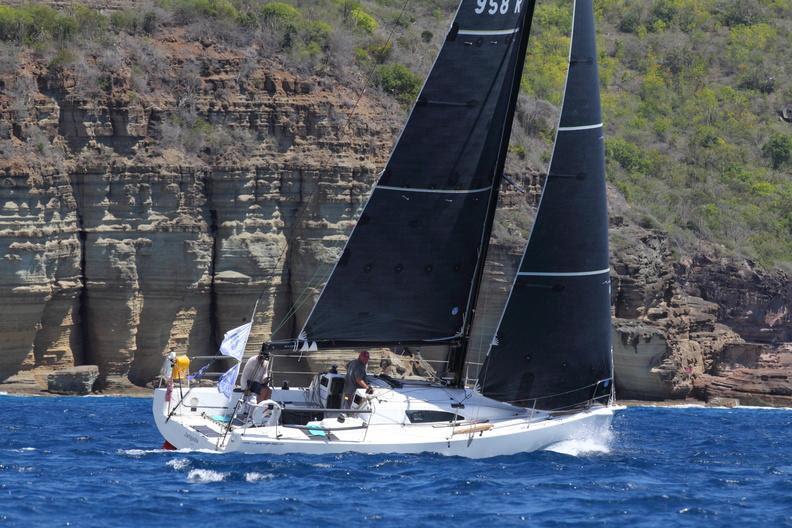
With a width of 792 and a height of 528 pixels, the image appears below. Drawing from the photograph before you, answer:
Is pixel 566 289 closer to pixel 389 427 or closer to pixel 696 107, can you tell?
pixel 389 427

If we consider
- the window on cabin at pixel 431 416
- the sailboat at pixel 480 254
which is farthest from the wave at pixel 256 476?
the sailboat at pixel 480 254

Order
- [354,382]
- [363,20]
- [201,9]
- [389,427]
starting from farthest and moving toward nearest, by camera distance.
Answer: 1. [363,20]
2. [201,9]
3. [354,382]
4. [389,427]

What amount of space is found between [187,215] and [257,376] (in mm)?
19009

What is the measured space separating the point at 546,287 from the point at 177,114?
22313 mm

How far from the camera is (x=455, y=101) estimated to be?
29609 mm

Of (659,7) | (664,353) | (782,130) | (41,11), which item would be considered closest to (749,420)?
(664,353)

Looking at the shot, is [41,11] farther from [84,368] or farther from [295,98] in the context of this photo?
[84,368]

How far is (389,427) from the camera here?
28219 millimetres

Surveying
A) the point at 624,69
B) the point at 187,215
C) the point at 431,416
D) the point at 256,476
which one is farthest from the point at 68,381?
the point at 624,69

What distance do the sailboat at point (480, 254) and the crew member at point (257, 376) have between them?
57cm

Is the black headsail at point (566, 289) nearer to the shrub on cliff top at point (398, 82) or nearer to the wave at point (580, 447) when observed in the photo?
the wave at point (580, 447)

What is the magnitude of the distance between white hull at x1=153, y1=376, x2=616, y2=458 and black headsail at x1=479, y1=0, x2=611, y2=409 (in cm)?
51

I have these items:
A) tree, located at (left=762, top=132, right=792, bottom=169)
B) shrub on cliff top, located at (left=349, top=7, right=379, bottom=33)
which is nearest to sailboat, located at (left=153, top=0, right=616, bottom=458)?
shrub on cliff top, located at (left=349, top=7, right=379, bottom=33)

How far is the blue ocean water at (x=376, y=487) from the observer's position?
22.9 meters
